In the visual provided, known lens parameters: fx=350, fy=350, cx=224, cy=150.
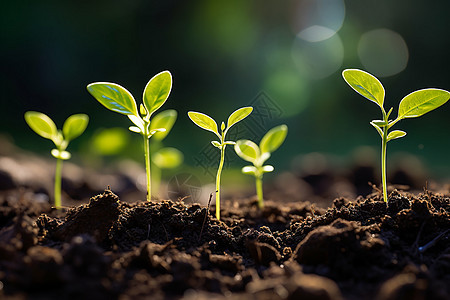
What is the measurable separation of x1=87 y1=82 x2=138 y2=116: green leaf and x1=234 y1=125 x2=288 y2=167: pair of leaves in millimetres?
458

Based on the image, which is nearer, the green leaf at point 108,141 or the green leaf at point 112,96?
the green leaf at point 112,96

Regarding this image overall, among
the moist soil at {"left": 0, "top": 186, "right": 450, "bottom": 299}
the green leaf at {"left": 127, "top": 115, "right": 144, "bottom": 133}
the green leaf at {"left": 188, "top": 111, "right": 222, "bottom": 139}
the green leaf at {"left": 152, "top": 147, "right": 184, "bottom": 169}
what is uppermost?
the green leaf at {"left": 152, "top": 147, "right": 184, "bottom": 169}

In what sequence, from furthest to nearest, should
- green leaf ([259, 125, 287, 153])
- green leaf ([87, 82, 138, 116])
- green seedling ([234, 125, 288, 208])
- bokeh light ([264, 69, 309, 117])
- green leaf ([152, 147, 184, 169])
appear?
bokeh light ([264, 69, 309, 117]) < green leaf ([152, 147, 184, 169]) < green leaf ([259, 125, 287, 153]) < green seedling ([234, 125, 288, 208]) < green leaf ([87, 82, 138, 116])

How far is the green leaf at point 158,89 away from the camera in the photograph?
1168 millimetres

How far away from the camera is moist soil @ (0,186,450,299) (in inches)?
29.3

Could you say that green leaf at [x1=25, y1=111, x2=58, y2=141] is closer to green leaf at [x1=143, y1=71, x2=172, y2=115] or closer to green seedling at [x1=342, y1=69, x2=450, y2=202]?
green leaf at [x1=143, y1=71, x2=172, y2=115]

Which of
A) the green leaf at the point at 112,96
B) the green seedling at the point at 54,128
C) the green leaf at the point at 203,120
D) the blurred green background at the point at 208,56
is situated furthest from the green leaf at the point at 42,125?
the blurred green background at the point at 208,56

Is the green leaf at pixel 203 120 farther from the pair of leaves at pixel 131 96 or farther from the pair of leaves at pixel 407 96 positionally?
the pair of leaves at pixel 407 96

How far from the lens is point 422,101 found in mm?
1138

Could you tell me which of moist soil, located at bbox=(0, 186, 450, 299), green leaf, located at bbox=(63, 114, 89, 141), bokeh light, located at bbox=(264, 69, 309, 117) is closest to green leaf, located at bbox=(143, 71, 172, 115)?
moist soil, located at bbox=(0, 186, 450, 299)

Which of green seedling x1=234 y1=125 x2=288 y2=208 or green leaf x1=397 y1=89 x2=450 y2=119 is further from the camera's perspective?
green seedling x1=234 y1=125 x2=288 y2=208

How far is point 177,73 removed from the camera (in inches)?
224

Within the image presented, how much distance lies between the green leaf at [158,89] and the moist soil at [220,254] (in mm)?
340

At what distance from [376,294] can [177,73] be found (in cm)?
527
